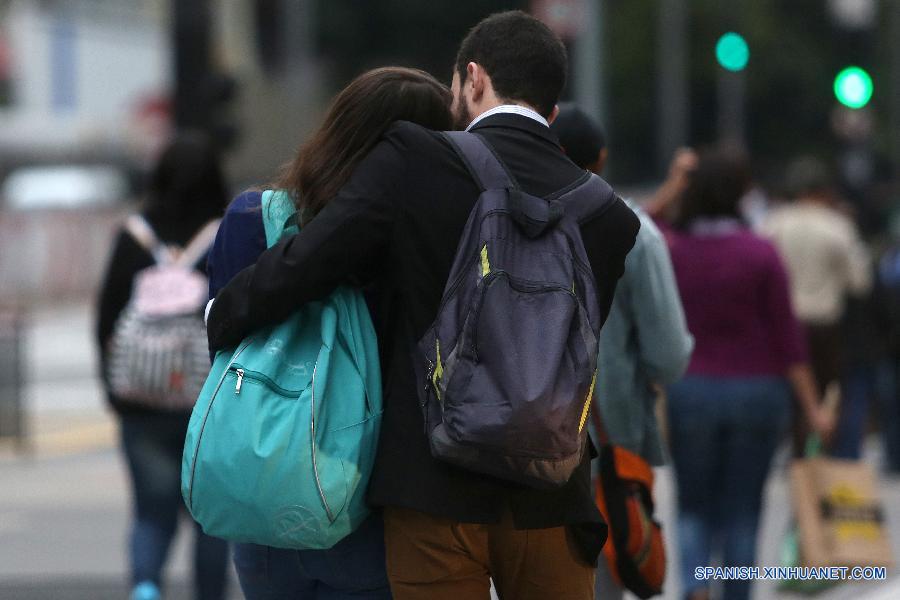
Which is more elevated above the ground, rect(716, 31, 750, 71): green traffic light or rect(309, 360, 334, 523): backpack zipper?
rect(309, 360, 334, 523): backpack zipper

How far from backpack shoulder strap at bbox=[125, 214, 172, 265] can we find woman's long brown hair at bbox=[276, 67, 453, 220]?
7.58 feet

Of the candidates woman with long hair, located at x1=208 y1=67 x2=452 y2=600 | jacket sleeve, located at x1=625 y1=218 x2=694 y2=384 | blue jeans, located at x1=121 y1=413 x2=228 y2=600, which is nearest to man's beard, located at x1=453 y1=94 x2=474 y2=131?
woman with long hair, located at x1=208 y1=67 x2=452 y2=600

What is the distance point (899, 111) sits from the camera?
36188 millimetres

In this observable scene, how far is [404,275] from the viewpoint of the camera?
2.97m

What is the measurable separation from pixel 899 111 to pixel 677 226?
31.9 meters

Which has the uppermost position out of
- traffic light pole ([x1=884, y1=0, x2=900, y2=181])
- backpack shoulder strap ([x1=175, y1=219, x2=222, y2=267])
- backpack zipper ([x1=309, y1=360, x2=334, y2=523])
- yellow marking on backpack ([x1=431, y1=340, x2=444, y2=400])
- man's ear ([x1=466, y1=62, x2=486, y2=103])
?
man's ear ([x1=466, y1=62, x2=486, y2=103])

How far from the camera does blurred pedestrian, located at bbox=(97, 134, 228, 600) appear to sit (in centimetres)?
537

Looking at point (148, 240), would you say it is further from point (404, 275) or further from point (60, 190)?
point (60, 190)

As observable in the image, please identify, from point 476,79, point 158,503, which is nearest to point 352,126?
point 476,79

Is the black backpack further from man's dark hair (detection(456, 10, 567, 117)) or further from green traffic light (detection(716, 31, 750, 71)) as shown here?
green traffic light (detection(716, 31, 750, 71))

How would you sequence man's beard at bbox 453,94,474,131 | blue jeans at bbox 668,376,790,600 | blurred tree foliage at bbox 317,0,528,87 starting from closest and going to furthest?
man's beard at bbox 453,94,474,131
blue jeans at bbox 668,376,790,600
blurred tree foliage at bbox 317,0,528,87

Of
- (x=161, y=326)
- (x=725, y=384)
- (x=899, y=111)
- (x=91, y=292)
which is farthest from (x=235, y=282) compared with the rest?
(x=899, y=111)

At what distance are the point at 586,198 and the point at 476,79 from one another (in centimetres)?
33

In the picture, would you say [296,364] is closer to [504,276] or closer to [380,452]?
[380,452]
